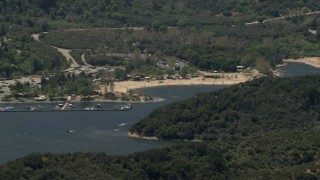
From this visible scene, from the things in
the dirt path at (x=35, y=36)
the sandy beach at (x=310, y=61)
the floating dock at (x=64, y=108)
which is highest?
the dirt path at (x=35, y=36)

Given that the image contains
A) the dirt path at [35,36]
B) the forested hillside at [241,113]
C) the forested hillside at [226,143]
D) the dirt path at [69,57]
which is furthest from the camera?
the dirt path at [35,36]

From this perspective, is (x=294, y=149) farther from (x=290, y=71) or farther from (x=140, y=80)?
(x=290, y=71)

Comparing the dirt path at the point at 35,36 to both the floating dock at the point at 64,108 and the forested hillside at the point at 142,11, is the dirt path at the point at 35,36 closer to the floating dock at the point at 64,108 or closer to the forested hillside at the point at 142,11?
the forested hillside at the point at 142,11

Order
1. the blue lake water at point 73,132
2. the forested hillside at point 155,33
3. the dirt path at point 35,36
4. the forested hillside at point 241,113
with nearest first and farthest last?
the blue lake water at point 73,132
the forested hillside at point 241,113
the forested hillside at point 155,33
the dirt path at point 35,36

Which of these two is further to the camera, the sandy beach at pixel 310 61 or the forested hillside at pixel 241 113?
the sandy beach at pixel 310 61

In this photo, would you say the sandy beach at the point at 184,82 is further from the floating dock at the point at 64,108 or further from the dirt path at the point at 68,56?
the dirt path at the point at 68,56

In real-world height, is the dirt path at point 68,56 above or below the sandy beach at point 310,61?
above

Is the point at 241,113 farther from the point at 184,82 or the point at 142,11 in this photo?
the point at 142,11

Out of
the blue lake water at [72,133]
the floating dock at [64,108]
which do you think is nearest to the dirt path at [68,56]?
the blue lake water at [72,133]

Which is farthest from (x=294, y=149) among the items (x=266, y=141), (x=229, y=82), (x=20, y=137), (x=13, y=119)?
(x=229, y=82)
